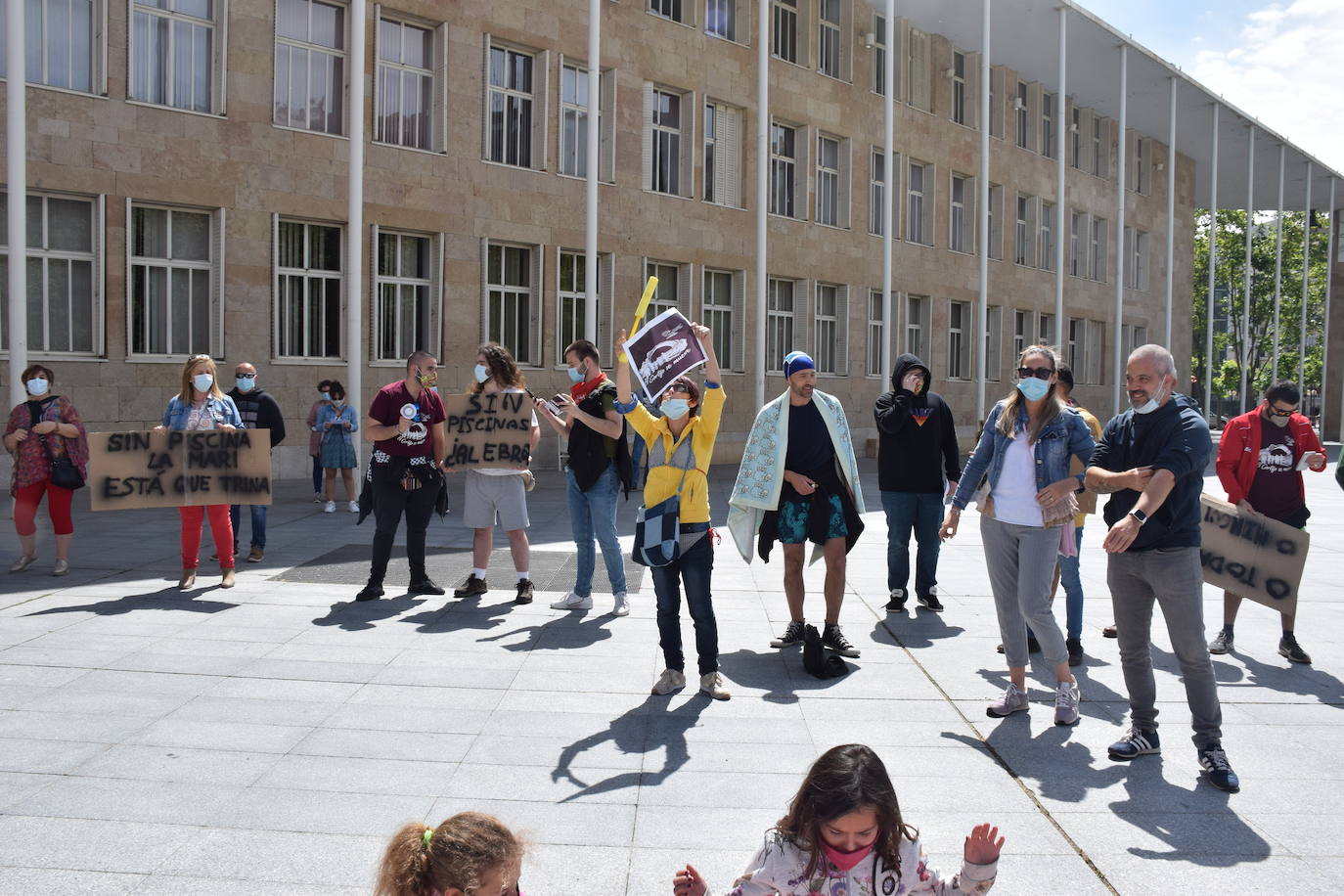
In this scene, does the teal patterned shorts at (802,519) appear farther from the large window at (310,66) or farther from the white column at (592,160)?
the large window at (310,66)

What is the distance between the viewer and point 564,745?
5.30 metres

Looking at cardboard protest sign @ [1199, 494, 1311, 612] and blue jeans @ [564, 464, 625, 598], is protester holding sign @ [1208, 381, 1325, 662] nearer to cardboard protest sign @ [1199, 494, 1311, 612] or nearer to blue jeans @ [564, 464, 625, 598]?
cardboard protest sign @ [1199, 494, 1311, 612]

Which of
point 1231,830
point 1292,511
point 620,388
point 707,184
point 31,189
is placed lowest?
point 1231,830

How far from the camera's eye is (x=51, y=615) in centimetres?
794

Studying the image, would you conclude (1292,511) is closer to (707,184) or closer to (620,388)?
(620,388)

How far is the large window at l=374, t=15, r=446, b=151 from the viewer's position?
20.4m

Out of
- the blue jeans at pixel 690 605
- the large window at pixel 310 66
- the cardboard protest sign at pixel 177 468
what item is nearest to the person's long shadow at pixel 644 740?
the blue jeans at pixel 690 605

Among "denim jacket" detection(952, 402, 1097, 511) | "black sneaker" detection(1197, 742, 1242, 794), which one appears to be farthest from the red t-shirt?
"black sneaker" detection(1197, 742, 1242, 794)

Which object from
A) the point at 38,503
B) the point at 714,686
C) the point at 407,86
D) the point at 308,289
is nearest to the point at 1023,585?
the point at 714,686

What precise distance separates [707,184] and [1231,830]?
894 inches

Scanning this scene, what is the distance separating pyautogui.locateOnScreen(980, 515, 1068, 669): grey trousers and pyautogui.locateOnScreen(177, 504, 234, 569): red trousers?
6.03 m

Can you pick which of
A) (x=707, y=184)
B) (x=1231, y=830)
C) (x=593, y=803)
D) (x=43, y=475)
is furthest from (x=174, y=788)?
(x=707, y=184)

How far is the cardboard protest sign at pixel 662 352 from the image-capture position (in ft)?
21.9

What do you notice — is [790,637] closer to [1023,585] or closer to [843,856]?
[1023,585]
